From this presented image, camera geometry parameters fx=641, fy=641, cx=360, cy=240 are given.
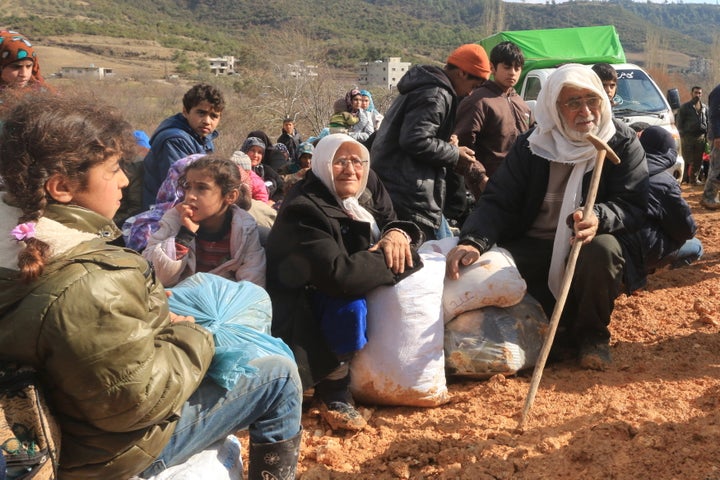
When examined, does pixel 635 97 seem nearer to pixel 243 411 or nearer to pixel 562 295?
pixel 562 295

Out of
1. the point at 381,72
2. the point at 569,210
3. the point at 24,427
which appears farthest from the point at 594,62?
the point at 381,72

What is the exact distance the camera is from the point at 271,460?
2.20 metres

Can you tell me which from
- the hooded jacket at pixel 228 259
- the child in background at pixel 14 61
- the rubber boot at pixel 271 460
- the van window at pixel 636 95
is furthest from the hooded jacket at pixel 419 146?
the van window at pixel 636 95

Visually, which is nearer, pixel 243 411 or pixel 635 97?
pixel 243 411

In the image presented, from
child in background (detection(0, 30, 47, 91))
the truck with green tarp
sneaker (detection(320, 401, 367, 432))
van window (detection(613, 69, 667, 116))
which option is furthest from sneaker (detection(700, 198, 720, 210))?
child in background (detection(0, 30, 47, 91))

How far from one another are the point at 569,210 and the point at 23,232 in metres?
2.68

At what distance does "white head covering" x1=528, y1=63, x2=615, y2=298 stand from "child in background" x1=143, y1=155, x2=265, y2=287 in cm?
158

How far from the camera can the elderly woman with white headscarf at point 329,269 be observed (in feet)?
9.57

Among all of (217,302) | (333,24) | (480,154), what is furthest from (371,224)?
(333,24)

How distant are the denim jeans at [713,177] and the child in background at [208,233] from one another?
633 centimetres

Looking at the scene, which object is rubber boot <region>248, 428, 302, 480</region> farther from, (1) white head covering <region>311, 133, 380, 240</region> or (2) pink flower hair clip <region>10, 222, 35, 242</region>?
(1) white head covering <region>311, 133, 380, 240</region>

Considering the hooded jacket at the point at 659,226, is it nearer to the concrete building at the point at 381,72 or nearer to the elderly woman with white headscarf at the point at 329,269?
the elderly woman with white headscarf at the point at 329,269

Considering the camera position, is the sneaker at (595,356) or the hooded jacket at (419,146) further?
the hooded jacket at (419,146)

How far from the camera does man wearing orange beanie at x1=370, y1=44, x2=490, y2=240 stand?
396cm
